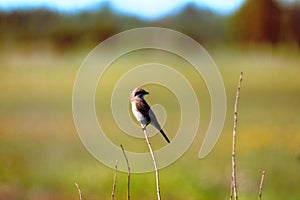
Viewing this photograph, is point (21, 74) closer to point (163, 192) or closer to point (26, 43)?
point (26, 43)

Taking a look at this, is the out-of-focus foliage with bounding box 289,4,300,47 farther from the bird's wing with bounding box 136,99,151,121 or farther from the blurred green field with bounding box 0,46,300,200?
the bird's wing with bounding box 136,99,151,121

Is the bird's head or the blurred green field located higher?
the blurred green field

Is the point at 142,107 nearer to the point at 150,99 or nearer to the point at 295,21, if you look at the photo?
the point at 150,99

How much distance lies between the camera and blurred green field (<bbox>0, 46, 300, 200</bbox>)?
2.25 metres

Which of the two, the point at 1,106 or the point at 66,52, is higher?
the point at 66,52

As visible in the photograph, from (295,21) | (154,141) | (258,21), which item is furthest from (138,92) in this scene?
(295,21)

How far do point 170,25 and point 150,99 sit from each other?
26 cm

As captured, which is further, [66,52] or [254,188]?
[66,52]

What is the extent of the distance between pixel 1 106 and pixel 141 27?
0.56 metres

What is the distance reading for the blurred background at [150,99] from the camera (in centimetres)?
225

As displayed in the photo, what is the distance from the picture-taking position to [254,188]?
2227 millimetres

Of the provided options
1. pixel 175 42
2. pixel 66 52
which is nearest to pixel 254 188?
pixel 175 42

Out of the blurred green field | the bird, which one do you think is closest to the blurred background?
the blurred green field

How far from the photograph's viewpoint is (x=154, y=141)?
85.2 inches
